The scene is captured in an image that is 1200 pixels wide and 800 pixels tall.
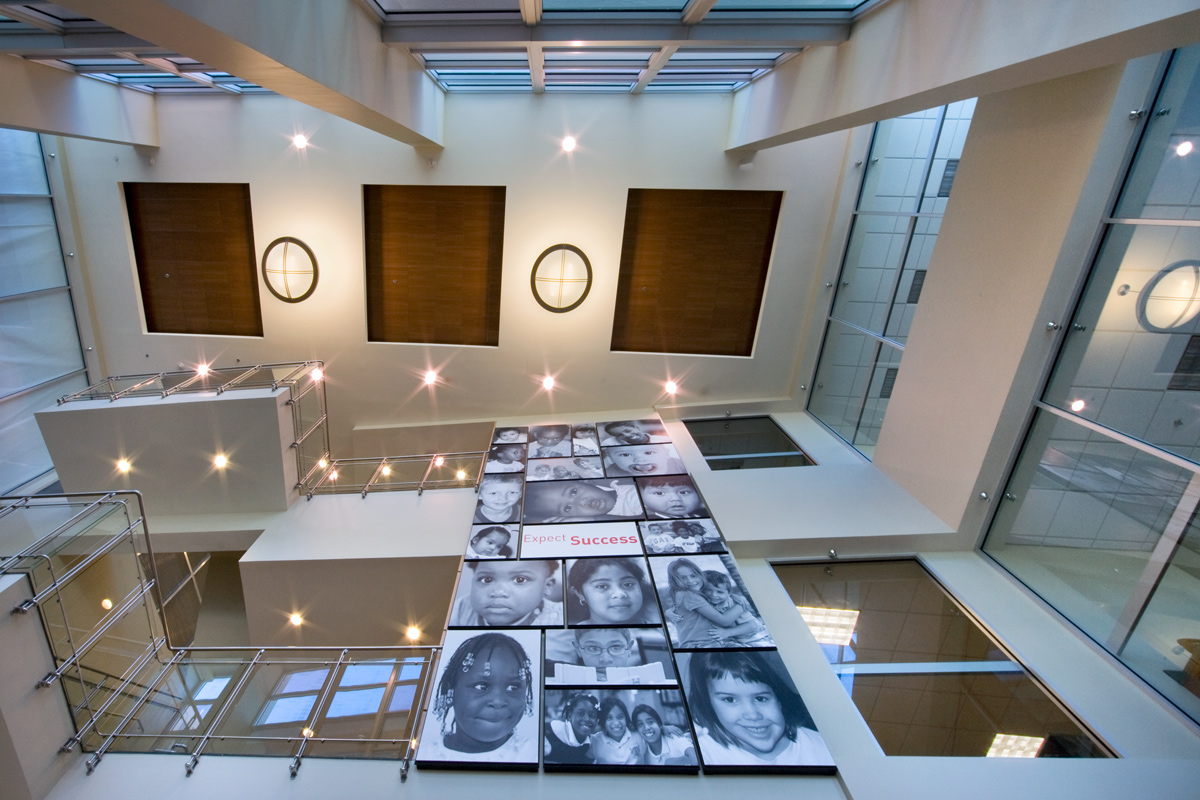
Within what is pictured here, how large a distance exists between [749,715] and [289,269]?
10.2 m

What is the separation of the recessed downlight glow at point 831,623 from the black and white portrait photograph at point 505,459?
4.57 meters

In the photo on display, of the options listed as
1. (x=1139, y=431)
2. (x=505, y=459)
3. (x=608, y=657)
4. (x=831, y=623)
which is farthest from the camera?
(x=505, y=459)

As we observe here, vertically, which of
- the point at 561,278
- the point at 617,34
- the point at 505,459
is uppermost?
the point at 617,34

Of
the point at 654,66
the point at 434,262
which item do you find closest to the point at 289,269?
the point at 434,262

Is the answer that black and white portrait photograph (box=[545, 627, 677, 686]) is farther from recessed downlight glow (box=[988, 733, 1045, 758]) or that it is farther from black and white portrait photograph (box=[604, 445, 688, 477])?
black and white portrait photograph (box=[604, 445, 688, 477])

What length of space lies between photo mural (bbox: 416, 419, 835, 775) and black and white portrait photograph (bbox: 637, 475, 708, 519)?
3cm

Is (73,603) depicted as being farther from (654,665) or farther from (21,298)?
(21,298)

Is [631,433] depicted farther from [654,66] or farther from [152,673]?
[152,673]

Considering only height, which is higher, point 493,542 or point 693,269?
point 693,269

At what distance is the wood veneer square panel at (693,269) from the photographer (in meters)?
9.96

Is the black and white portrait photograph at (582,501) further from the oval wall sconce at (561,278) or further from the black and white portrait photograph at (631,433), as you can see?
the oval wall sconce at (561,278)

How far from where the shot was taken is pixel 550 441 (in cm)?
952

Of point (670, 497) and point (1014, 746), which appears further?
point (670, 497)

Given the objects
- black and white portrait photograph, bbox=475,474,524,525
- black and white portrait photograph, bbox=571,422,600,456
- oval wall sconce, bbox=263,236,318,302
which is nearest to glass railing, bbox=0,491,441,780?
black and white portrait photograph, bbox=475,474,524,525
